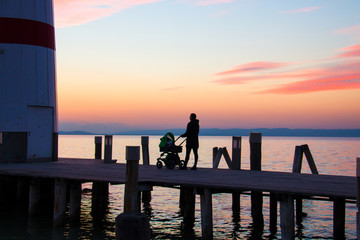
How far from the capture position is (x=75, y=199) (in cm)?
1458

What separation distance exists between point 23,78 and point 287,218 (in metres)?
13.5

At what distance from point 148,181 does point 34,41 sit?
10.4 metres

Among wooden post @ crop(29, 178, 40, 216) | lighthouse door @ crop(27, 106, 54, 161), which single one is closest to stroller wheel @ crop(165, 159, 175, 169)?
wooden post @ crop(29, 178, 40, 216)

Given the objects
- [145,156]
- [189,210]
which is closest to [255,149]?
[189,210]

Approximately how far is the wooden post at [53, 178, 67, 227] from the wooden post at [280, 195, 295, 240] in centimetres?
706

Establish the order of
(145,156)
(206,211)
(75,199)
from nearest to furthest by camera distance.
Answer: (206,211)
(75,199)
(145,156)

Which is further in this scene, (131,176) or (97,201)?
(97,201)

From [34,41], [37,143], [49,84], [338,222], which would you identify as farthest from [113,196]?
[338,222]

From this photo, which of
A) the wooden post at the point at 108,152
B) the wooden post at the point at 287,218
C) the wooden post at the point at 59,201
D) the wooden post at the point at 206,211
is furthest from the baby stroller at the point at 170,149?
the wooden post at the point at 287,218

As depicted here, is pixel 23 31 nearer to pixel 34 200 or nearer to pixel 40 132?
pixel 40 132

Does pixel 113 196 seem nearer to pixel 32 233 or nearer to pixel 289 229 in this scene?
pixel 32 233

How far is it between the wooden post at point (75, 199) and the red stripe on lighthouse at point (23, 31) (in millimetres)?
8056

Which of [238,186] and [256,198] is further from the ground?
[238,186]

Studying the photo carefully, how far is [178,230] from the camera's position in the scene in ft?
50.4
